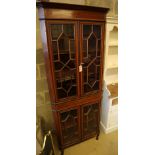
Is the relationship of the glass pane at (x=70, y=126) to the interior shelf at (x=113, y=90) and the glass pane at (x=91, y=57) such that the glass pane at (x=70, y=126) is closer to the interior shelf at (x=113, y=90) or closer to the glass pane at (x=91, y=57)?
the glass pane at (x=91, y=57)

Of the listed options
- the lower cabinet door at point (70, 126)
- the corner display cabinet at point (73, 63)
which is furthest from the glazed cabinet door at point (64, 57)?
the lower cabinet door at point (70, 126)

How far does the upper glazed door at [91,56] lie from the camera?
54.7 inches

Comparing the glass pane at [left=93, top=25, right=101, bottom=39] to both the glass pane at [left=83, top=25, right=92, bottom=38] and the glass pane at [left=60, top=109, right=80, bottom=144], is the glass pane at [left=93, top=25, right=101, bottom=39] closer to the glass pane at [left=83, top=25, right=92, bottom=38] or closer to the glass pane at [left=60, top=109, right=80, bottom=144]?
the glass pane at [left=83, top=25, right=92, bottom=38]

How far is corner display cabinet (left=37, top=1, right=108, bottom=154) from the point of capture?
1.21 m

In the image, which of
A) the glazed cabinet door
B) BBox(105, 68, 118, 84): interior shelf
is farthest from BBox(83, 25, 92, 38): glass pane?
BBox(105, 68, 118, 84): interior shelf

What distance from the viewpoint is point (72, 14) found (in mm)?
1230

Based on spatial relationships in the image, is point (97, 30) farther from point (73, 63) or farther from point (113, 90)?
point (113, 90)

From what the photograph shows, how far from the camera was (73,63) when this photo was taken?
1.43 meters

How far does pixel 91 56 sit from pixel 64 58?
35 centimetres

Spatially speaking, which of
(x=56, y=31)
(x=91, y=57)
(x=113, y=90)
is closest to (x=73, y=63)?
(x=91, y=57)
